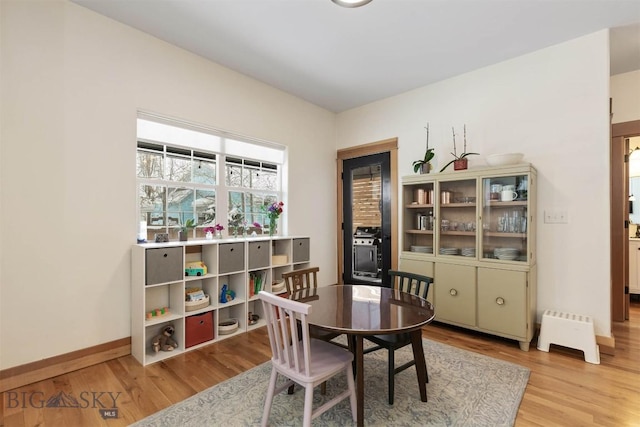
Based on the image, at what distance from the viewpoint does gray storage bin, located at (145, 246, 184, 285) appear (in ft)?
8.20

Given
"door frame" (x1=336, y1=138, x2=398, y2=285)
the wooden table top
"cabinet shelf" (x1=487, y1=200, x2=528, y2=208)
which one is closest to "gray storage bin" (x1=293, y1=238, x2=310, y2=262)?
"door frame" (x1=336, y1=138, x2=398, y2=285)

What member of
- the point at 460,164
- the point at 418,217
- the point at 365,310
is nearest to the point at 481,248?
the point at 418,217

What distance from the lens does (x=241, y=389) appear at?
2135 mm

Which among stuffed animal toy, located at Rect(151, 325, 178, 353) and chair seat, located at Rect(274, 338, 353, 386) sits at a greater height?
chair seat, located at Rect(274, 338, 353, 386)

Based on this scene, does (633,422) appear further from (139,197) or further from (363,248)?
(139,197)

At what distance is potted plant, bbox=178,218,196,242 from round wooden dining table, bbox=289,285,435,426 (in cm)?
139

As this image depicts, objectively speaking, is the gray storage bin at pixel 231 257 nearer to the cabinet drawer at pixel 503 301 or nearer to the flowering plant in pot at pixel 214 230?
the flowering plant in pot at pixel 214 230

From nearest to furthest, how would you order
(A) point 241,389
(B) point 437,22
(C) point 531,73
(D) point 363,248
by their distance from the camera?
(A) point 241,389, (B) point 437,22, (C) point 531,73, (D) point 363,248

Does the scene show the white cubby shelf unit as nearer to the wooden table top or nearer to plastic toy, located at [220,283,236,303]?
plastic toy, located at [220,283,236,303]

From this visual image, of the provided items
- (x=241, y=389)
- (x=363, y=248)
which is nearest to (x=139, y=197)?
(x=241, y=389)

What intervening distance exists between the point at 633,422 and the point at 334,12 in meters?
3.52

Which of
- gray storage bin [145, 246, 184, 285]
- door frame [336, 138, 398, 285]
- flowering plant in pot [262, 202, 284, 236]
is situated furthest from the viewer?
door frame [336, 138, 398, 285]

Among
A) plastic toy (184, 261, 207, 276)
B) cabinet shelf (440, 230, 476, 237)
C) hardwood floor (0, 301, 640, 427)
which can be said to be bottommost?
hardwood floor (0, 301, 640, 427)

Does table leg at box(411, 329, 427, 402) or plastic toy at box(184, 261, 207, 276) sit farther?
plastic toy at box(184, 261, 207, 276)
